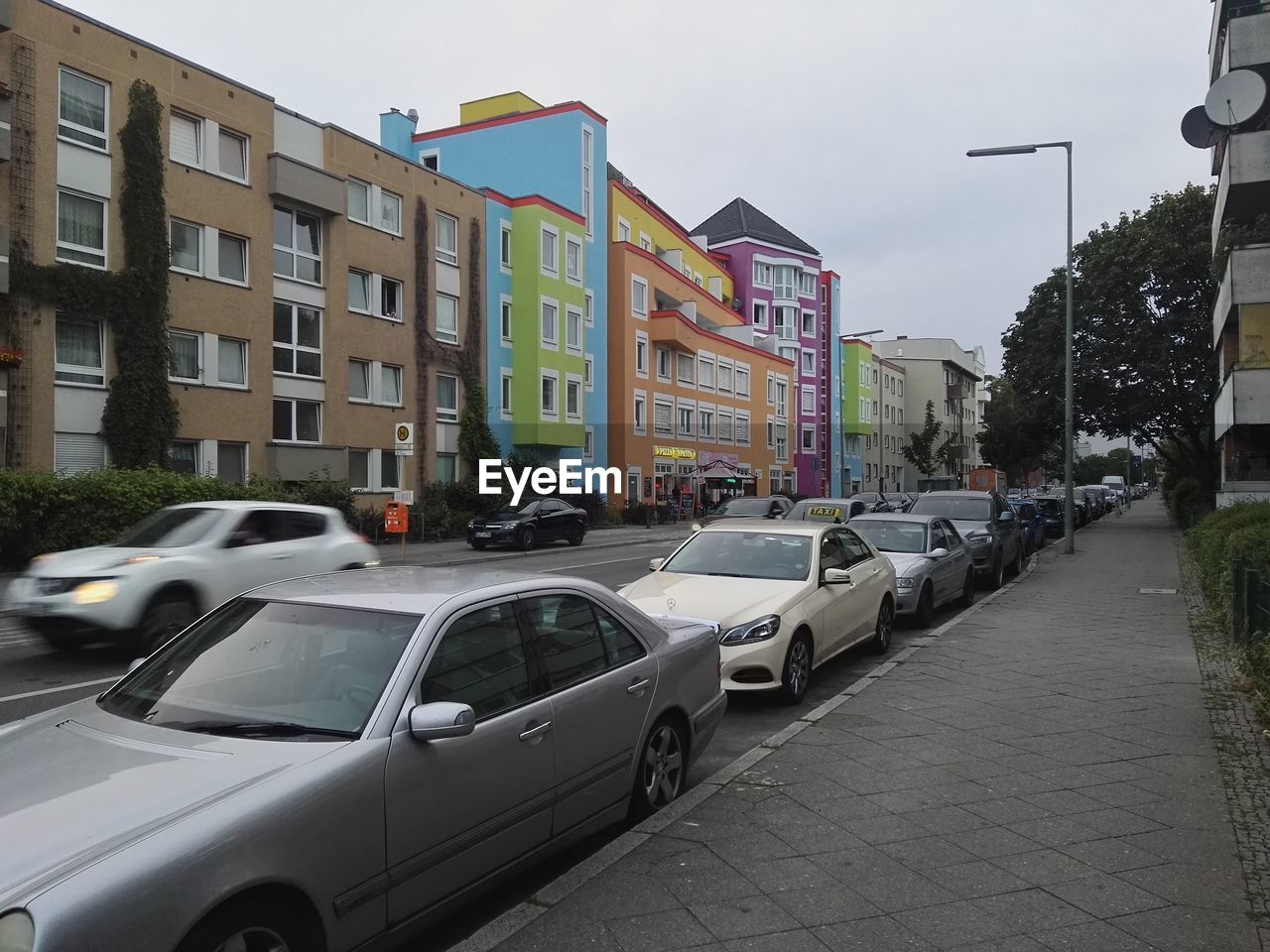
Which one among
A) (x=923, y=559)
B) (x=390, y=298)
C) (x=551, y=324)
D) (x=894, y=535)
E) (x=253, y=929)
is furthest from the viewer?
(x=551, y=324)

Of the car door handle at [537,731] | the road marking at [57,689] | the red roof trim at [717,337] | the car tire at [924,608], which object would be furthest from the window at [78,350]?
the red roof trim at [717,337]

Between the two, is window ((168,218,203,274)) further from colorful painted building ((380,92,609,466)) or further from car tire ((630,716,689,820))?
car tire ((630,716,689,820))

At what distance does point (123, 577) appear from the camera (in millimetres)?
9617

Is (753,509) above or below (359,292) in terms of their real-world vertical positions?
below

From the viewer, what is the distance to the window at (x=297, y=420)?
28.1 m

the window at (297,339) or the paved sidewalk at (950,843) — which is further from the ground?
the window at (297,339)

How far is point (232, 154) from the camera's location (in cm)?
2667

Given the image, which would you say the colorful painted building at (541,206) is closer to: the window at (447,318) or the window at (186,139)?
the window at (447,318)

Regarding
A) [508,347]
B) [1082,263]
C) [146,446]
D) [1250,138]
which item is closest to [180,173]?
[146,446]

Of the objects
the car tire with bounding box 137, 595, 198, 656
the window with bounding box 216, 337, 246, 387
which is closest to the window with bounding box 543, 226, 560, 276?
the window with bounding box 216, 337, 246, 387

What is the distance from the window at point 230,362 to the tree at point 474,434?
9.35 meters

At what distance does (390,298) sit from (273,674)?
99.0 feet

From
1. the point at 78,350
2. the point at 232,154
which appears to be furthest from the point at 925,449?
the point at 78,350

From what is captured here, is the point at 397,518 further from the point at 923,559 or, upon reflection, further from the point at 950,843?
the point at 950,843
